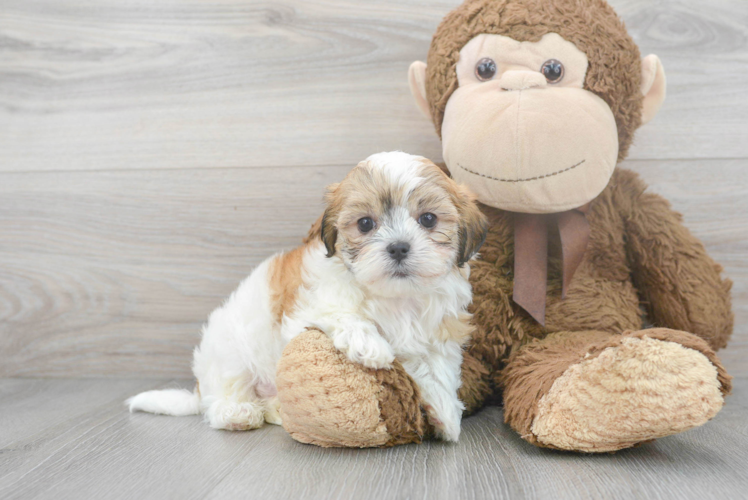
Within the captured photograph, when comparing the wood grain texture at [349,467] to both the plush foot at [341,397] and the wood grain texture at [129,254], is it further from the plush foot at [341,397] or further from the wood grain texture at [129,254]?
the wood grain texture at [129,254]

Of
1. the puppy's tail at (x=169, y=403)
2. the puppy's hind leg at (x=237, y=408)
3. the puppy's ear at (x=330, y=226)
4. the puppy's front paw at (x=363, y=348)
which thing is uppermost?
the puppy's ear at (x=330, y=226)

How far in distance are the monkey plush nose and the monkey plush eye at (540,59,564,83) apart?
1.4 inches

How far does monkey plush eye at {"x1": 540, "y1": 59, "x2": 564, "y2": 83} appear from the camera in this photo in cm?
128

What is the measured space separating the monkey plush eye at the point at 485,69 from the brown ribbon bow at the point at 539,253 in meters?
0.35

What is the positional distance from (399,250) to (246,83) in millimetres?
1018

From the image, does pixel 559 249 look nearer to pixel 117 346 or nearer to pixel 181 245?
pixel 181 245

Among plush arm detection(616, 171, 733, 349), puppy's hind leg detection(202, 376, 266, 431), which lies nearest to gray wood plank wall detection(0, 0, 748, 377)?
plush arm detection(616, 171, 733, 349)

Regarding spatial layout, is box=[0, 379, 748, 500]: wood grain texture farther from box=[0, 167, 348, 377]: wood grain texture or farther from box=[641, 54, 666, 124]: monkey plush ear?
box=[641, 54, 666, 124]: monkey plush ear

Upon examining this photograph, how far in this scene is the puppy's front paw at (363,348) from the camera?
1083 mm

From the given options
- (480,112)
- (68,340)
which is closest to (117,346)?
(68,340)

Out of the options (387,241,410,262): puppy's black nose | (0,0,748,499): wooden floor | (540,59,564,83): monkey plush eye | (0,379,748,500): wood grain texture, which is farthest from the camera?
(0,0,748,499): wooden floor

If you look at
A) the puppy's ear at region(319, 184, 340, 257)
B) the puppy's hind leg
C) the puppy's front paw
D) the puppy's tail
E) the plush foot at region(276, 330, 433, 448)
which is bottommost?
the puppy's tail

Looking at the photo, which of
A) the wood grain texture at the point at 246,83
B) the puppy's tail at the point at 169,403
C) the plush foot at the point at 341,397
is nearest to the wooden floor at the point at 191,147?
the wood grain texture at the point at 246,83

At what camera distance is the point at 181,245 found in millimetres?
1820
